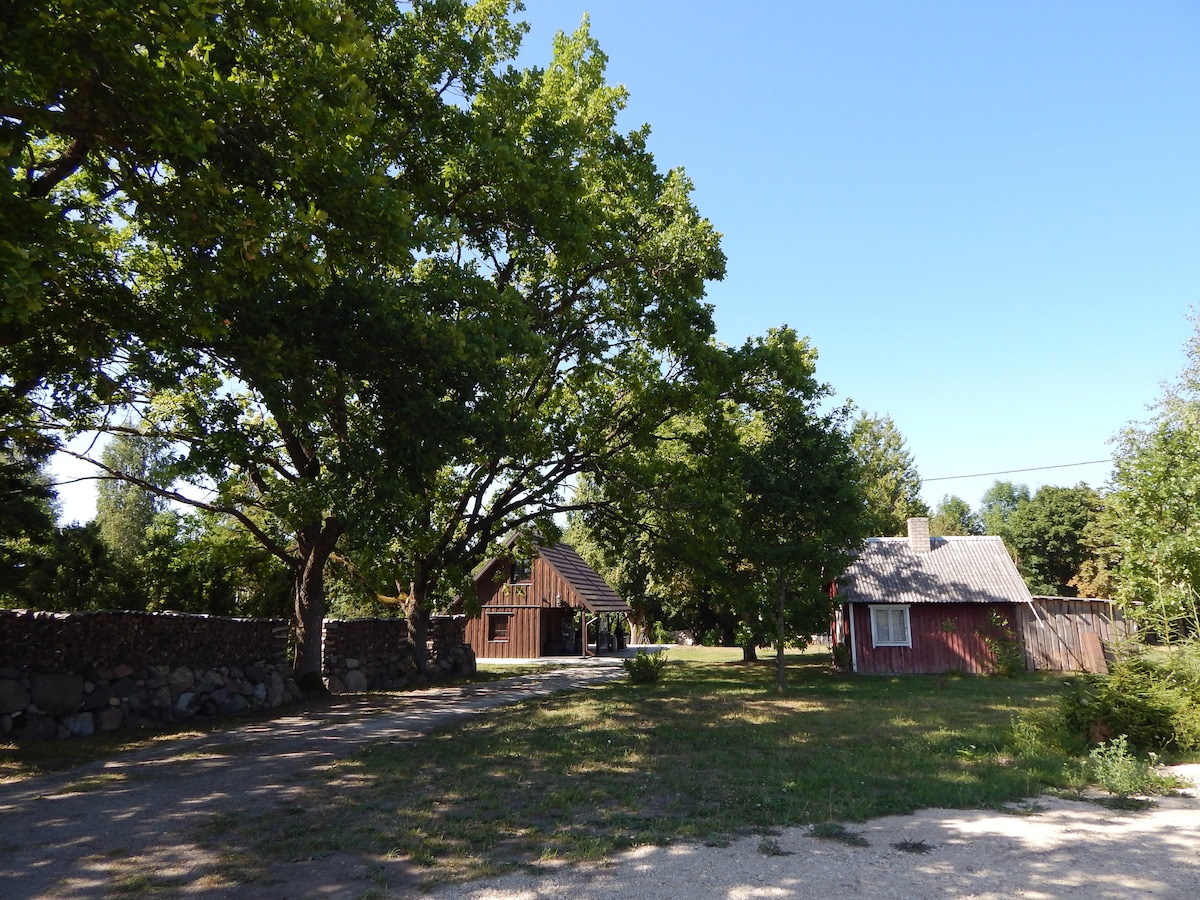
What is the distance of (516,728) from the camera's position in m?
13.1

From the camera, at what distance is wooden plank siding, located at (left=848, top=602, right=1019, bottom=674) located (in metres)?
26.3

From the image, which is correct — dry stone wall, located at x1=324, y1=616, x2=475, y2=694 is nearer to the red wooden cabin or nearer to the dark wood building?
the dark wood building

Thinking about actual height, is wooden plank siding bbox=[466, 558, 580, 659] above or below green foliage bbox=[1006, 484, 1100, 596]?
below

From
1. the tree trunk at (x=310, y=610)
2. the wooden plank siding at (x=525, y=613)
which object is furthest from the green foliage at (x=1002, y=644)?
the tree trunk at (x=310, y=610)

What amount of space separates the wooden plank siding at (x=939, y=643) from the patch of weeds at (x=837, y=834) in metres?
21.4

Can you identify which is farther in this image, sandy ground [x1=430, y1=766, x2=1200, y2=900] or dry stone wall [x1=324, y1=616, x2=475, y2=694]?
dry stone wall [x1=324, y1=616, x2=475, y2=694]

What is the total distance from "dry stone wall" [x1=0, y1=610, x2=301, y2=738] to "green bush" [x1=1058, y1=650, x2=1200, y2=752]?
14.8 meters

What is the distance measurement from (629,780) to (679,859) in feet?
9.93

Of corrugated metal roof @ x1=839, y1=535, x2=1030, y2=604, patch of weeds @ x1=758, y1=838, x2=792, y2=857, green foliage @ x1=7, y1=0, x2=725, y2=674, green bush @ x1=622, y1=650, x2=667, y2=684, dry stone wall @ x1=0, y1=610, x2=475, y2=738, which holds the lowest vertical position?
green bush @ x1=622, y1=650, x2=667, y2=684

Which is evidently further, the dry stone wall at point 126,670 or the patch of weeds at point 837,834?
the dry stone wall at point 126,670

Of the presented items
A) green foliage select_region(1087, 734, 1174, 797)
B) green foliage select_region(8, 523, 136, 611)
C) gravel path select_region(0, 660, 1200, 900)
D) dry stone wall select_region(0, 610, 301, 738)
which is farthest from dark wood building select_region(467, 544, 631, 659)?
green foliage select_region(1087, 734, 1174, 797)

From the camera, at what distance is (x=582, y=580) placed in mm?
39500

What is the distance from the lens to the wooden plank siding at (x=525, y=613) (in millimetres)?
39281

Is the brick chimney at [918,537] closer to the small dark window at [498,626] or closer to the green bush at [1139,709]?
the green bush at [1139,709]
